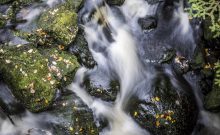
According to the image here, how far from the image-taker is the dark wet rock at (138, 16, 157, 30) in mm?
9383

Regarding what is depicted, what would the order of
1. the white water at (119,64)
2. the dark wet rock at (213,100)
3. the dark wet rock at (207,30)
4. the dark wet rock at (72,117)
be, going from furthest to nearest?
the dark wet rock at (207,30), the white water at (119,64), the dark wet rock at (213,100), the dark wet rock at (72,117)

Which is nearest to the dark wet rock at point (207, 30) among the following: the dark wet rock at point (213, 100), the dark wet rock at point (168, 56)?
the dark wet rock at point (168, 56)

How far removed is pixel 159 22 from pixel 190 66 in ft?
5.63

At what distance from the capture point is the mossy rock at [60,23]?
8469 mm

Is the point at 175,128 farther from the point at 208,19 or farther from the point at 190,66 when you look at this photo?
the point at 208,19

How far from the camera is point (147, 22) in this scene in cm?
948

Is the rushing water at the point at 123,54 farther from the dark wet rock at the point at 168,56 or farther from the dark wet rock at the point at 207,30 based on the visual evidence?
the dark wet rock at the point at 207,30

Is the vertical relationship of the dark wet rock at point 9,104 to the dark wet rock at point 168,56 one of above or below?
above

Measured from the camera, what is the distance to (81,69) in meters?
8.40

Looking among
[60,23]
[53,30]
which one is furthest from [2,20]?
[60,23]

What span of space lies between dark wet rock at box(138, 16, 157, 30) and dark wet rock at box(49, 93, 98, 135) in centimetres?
315

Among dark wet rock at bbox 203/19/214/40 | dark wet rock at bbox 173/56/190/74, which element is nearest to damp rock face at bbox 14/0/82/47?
dark wet rock at bbox 173/56/190/74

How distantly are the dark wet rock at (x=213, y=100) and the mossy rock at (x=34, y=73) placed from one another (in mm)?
3500

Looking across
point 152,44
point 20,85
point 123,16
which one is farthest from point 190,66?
point 20,85
